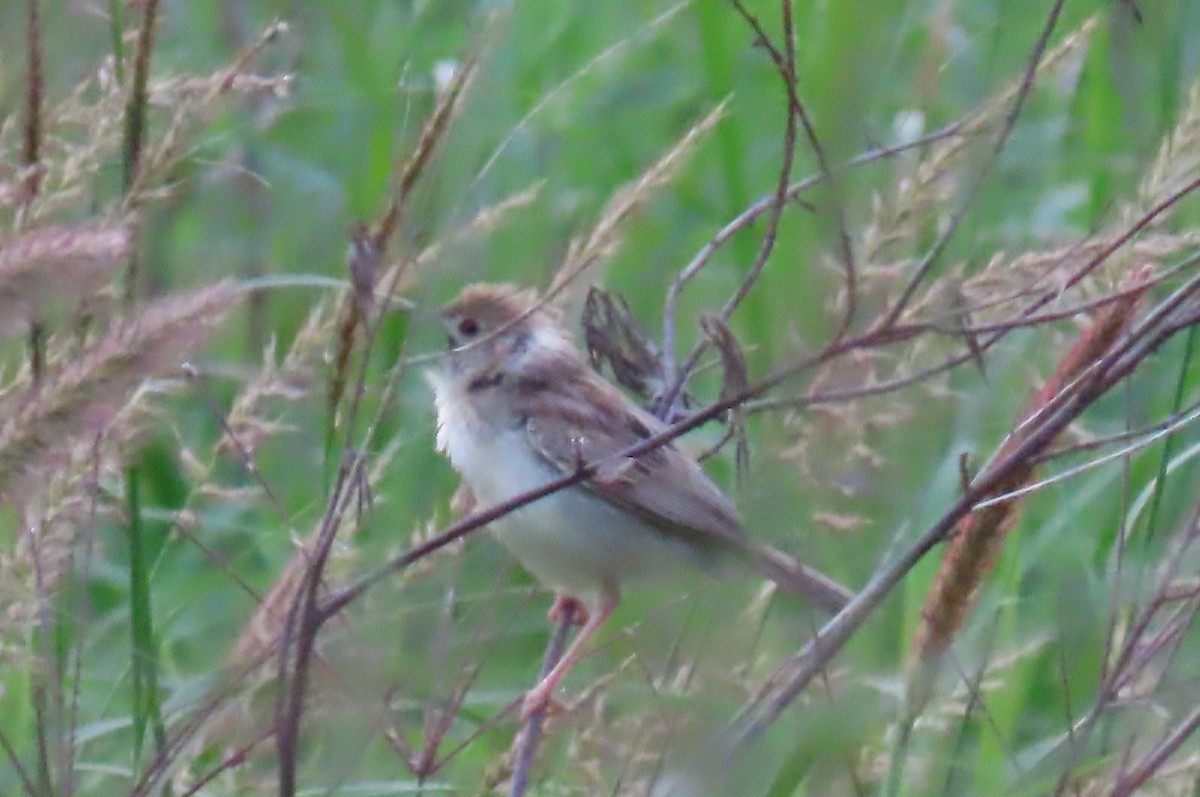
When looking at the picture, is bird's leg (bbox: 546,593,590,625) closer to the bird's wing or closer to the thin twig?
the bird's wing

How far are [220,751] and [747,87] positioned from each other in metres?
1.97

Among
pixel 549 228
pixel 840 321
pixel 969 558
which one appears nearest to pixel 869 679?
pixel 969 558

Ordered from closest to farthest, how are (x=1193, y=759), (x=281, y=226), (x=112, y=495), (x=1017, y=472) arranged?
(x=1017, y=472)
(x=1193, y=759)
(x=112, y=495)
(x=281, y=226)

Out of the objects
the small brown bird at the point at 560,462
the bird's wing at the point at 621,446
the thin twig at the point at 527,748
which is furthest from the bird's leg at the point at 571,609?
the thin twig at the point at 527,748

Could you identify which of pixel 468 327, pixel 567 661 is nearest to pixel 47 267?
pixel 567 661

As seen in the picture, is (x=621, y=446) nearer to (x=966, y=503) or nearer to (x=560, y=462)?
(x=560, y=462)

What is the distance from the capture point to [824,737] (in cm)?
160

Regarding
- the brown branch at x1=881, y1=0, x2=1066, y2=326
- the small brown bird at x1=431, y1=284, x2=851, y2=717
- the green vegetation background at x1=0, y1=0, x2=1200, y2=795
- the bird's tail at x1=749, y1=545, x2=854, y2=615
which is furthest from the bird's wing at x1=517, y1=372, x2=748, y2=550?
the brown branch at x1=881, y1=0, x2=1066, y2=326

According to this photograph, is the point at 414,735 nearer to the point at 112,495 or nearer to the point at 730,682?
the point at 112,495

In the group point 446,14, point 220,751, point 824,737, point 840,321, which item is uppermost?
point 446,14

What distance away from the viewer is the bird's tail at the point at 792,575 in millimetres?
1946

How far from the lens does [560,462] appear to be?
3.42 meters

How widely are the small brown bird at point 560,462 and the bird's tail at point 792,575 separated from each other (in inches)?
16.5

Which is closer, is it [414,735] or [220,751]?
[220,751]
